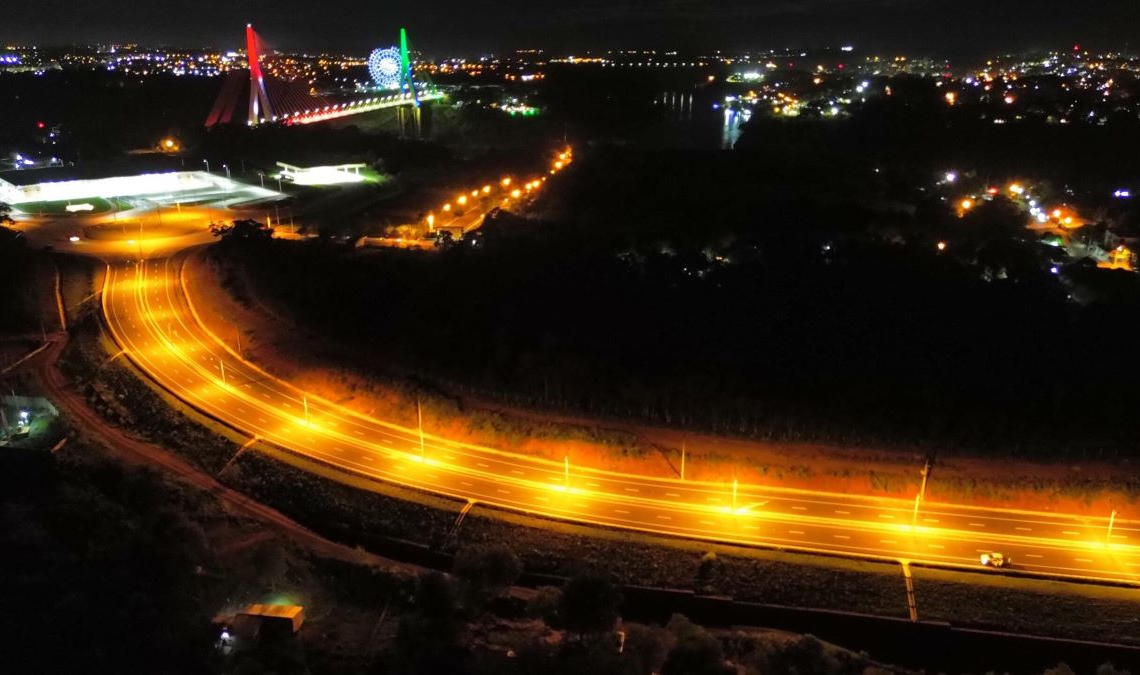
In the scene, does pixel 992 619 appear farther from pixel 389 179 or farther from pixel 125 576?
pixel 389 179

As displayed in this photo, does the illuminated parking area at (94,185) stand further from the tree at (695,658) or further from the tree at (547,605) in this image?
the tree at (695,658)

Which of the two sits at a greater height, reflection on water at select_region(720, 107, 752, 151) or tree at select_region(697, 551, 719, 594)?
reflection on water at select_region(720, 107, 752, 151)

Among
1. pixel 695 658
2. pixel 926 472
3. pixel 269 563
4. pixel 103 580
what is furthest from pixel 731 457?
pixel 103 580

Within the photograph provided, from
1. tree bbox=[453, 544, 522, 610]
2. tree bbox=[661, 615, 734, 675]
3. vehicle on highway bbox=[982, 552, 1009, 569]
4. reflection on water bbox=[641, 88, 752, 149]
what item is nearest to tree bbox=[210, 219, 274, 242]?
tree bbox=[453, 544, 522, 610]

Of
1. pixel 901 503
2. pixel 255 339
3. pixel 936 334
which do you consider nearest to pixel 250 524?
pixel 255 339

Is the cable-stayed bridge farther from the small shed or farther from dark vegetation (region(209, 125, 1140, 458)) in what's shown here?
the small shed
